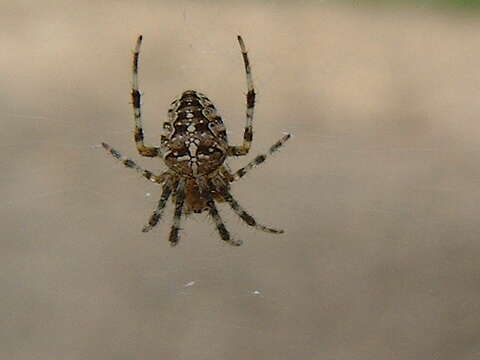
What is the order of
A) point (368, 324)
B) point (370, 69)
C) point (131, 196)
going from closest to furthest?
point (368, 324) < point (131, 196) < point (370, 69)


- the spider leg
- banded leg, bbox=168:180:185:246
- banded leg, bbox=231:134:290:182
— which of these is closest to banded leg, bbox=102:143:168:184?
banded leg, bbox=168:180:185:246

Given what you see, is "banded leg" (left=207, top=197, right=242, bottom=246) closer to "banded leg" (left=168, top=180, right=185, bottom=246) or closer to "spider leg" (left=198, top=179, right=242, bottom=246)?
"spider leg" (left=198, top=179, right=242, bottom=246)

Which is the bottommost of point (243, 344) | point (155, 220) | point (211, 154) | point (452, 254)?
point (243, 344)

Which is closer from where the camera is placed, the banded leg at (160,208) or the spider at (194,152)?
the spider at (194,152)

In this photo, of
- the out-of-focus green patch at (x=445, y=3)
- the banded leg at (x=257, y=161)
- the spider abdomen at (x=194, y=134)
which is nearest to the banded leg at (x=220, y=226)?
the banded leg at (x=257, y=161)

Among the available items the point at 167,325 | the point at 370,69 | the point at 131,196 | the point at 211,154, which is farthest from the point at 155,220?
the point at 370,69

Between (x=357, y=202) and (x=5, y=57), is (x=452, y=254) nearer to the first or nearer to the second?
(x=357, y=202)

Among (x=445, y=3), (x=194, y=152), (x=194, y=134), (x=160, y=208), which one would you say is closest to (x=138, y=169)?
(x=160, y=208)

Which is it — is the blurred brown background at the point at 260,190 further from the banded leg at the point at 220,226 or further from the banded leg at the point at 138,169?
the banded leg at the point at 138,169
